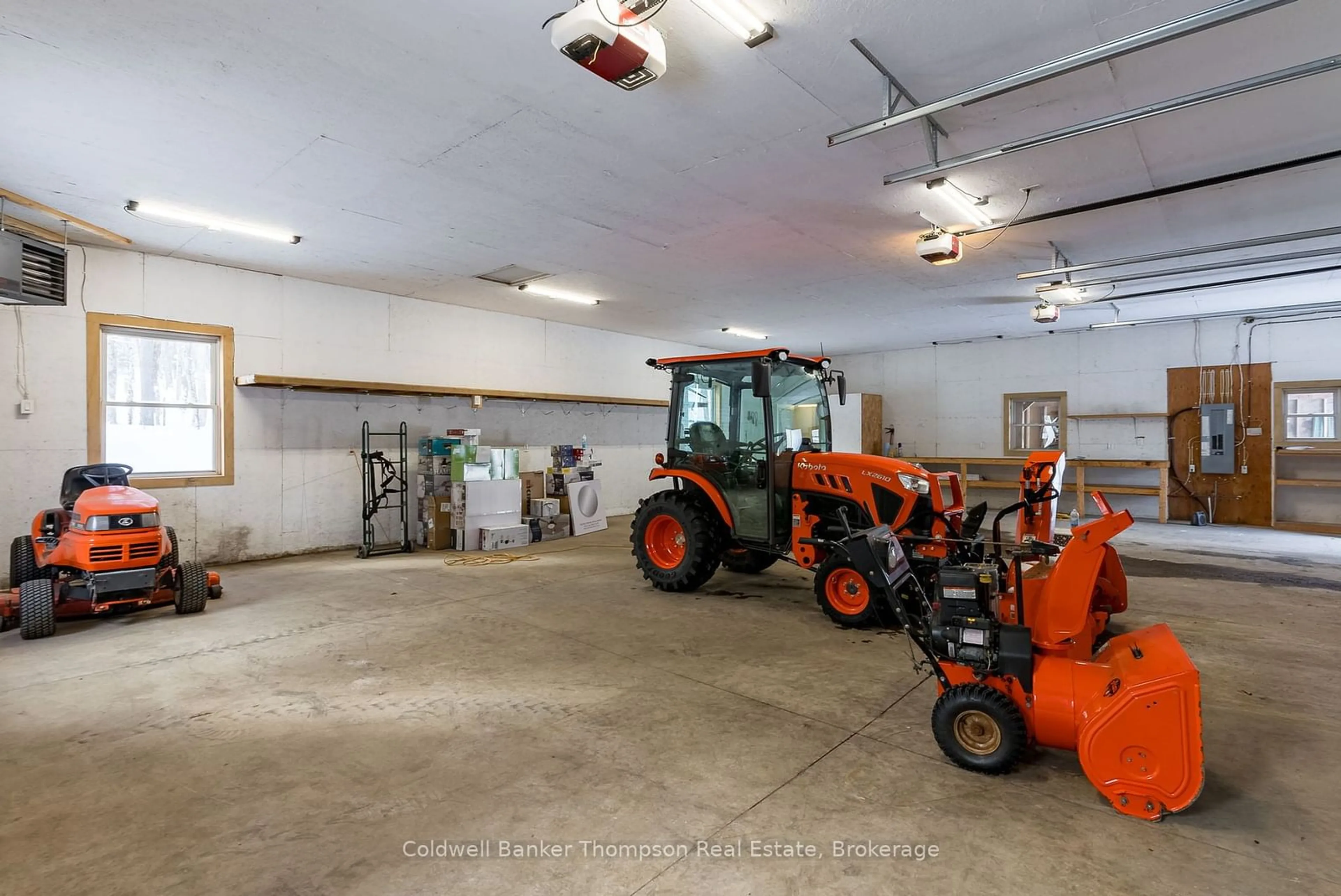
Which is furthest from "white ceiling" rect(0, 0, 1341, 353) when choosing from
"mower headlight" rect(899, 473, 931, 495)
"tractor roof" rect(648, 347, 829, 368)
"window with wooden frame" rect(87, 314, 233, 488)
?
"mower headlight" rect(899, 473, 931, 495)

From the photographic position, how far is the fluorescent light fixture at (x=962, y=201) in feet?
14.4

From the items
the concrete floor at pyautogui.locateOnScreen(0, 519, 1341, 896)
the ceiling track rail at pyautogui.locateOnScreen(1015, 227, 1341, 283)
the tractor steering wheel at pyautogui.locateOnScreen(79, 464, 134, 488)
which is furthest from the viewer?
the ceiling track rail at pyautogui.locateOnScreen(1015, 227, 1341, 283)

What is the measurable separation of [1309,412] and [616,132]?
10723 mm

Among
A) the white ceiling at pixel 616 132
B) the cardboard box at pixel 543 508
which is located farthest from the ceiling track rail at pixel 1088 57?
the cardboard box at pixel 543 508

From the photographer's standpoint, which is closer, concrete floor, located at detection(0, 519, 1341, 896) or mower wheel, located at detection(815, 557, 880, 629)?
concrete floor, located at detection(0, 519, 1341, 896)

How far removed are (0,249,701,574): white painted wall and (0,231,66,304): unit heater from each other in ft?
2.83

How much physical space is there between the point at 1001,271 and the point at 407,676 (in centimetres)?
692

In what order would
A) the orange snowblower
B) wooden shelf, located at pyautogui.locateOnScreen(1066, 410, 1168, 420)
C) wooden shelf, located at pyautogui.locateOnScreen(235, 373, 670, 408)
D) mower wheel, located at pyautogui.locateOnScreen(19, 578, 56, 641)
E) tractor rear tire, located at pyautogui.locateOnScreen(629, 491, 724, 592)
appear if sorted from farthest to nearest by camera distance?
wooden shelf, located at pyautogui.locateOnScreen(1066, 410, 1168, 420), wooden shelf, located at pyautogui.locateOnScreen(235, 373, 670, 408), tractor rear tire, located at pyautogui.locateOnScreen(629, 491, 724, 592), mower wheel, located at pyautogui.locateOnScreen(19, 578, 56, 641), the orange snowblower

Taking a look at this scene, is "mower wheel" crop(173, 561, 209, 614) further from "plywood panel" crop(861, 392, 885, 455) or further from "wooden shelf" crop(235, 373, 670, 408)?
"plywood panel" crop(861, 392, 885, 455)

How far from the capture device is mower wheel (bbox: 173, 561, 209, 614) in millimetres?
4590

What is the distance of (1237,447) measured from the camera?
906cm

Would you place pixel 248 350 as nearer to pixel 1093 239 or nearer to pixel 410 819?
pixel 410 819

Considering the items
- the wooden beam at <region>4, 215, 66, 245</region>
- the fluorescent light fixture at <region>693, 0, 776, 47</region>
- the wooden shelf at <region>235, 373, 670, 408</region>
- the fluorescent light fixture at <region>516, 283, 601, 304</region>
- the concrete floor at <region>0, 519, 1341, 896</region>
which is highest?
the fluorescent light fixture at <region>516, 283, 601, 304</region>

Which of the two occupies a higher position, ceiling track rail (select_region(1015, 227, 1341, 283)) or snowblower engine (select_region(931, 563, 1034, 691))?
ceiling track rail (select_region(1015, 227, 1341, 283))
